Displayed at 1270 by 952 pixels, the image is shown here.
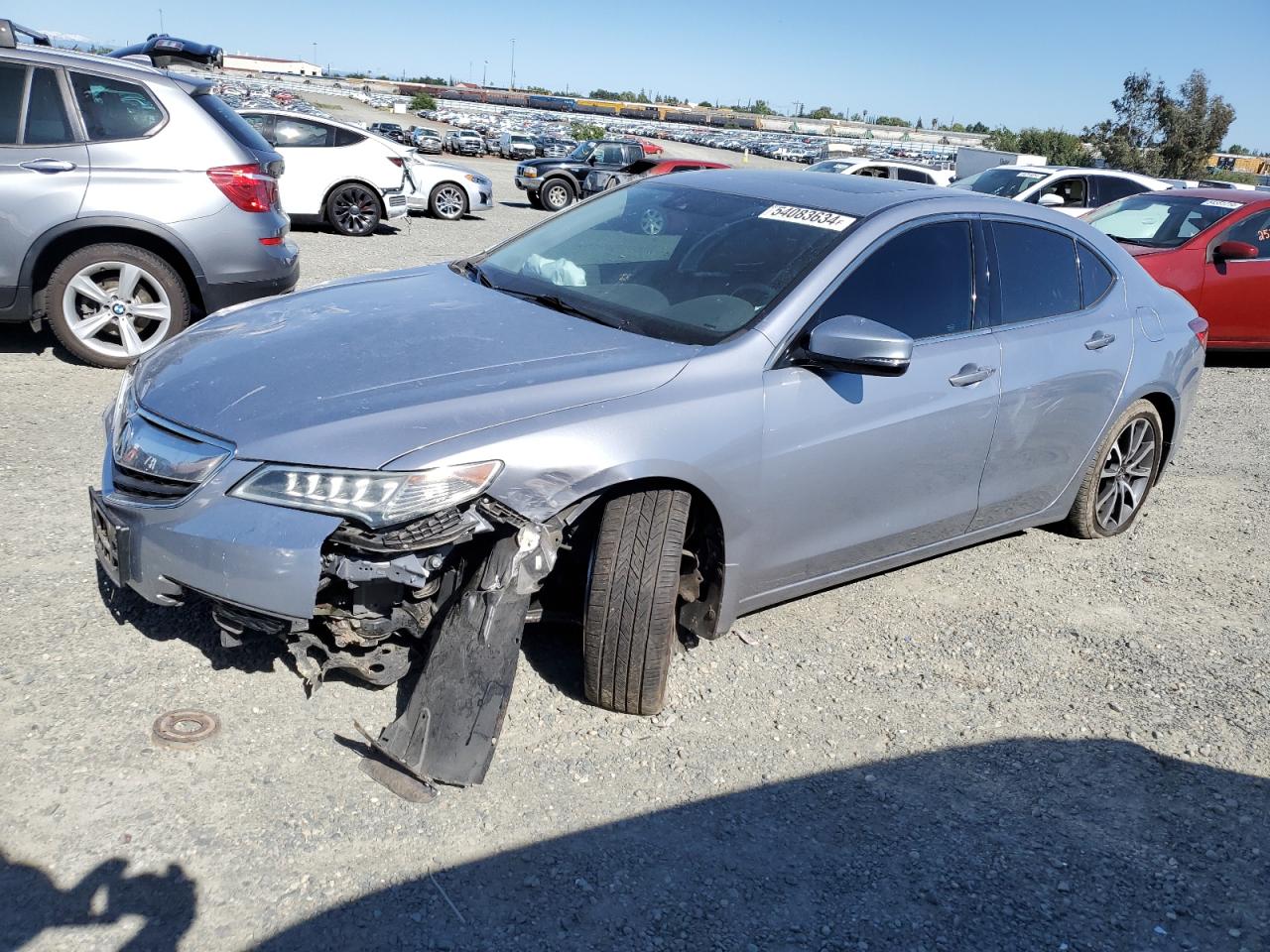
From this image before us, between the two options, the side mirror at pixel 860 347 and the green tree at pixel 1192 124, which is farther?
the green tree at pixel 1192 124

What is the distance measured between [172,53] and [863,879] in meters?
7.69

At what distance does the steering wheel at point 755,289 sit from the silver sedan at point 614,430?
11 millimetres

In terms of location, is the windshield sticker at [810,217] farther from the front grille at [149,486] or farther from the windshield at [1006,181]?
the windshield at [1006,181]

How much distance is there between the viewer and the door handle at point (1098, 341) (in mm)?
4617

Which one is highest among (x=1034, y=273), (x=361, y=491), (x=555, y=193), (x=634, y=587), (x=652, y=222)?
(x=652, y=222)

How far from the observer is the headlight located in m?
2.89

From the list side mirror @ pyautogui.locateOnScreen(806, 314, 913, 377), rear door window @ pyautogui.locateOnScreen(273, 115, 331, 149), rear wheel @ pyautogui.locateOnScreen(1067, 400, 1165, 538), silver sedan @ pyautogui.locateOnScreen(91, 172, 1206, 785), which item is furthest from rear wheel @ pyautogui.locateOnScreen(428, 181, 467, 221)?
side mirror @ pyautogui.locateOnScreen(806, 314, 913, 377)

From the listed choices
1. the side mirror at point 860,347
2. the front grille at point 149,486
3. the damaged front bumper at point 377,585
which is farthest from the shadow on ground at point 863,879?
the side mirror at point 860,347

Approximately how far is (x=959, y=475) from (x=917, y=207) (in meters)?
A: 1.03

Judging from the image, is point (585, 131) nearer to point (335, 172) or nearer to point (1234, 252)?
point (335, 172)

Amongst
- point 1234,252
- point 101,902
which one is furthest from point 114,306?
point 1234,252

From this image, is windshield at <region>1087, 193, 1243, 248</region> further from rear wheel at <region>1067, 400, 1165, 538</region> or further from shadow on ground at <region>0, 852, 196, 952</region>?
shadow on ground at <region>0, 852, 196, 952</region>

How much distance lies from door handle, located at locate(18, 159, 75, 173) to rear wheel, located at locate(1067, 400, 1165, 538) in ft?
19.1

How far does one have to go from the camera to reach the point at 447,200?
1722cm
